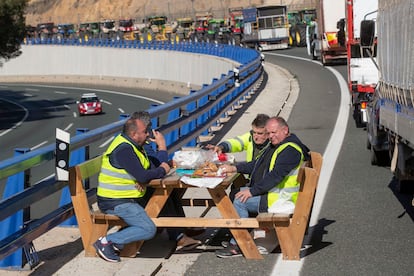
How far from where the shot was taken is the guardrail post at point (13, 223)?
7918 mm

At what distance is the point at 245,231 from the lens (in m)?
8.43

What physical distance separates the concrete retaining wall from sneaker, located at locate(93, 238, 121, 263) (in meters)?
33.4

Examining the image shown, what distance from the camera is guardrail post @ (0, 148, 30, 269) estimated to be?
7918 mm

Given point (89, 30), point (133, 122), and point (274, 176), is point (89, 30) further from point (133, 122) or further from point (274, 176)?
point (274, 176)

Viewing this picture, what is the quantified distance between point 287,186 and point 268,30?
174ft

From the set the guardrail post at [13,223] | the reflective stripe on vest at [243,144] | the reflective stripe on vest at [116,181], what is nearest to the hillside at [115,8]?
the reflective stripe on vest at [243,144]

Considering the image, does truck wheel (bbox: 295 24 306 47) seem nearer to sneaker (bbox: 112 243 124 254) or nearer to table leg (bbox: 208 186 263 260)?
table leg (bbox: 208 186 263 260)

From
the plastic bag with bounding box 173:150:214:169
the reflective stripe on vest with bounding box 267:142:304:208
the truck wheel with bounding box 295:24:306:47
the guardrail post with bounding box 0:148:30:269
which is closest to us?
the guardrail post with bounding box 0:148:30:269

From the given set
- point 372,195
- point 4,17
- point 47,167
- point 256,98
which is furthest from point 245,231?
point 4,17

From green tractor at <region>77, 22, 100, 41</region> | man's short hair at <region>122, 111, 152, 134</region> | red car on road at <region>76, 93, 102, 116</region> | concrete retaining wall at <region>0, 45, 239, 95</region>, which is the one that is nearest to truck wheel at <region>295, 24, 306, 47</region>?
concrete retaining wall at <region>0, 45, 239, 95</region>

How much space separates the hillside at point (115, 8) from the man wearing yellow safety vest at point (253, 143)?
323 feet

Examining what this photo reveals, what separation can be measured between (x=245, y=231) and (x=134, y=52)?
59205mm

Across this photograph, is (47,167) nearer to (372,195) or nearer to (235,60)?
(372,195)

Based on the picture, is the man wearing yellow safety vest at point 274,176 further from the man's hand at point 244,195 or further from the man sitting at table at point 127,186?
the man sitting at table at point 127,186
